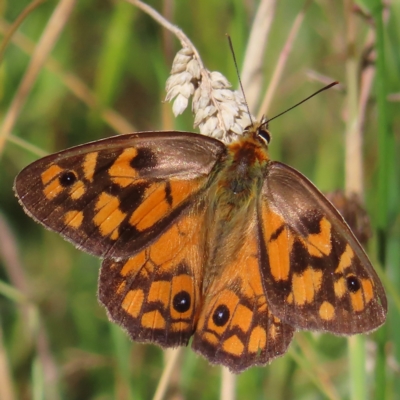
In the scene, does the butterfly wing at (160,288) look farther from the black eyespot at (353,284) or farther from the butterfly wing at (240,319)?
the black eyespot at (353,284)

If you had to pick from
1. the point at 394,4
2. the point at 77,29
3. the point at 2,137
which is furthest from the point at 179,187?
the point at 77,29

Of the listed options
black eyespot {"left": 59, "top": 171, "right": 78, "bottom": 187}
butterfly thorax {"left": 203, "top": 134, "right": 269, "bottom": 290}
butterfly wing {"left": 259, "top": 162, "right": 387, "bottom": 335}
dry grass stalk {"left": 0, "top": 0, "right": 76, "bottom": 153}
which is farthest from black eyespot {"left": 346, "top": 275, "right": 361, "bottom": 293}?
dry grass stalk {"left": 0, "top": 0, "right": 76, "bottom": 153}

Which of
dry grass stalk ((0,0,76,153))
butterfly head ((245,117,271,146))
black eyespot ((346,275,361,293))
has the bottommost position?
black eyespot ((346,275,361,293))

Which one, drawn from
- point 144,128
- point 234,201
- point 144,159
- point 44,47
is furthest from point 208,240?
point 144,128

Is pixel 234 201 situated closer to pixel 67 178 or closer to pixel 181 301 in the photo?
pixel 181 301

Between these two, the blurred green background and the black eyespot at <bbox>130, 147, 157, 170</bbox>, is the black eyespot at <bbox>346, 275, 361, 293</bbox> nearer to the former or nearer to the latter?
the blurred green background

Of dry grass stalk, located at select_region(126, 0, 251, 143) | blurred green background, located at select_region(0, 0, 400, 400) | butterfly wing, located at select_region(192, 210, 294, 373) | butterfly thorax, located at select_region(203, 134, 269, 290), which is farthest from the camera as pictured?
blurred green background, located at select_region(0, 0, 400, 400)
